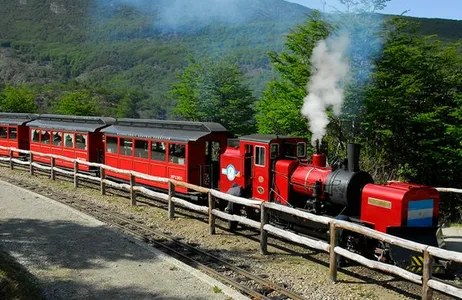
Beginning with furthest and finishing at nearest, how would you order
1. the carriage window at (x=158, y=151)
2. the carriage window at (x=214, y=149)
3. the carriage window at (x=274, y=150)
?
the carriage window at (x=158, y=151) < the carriage window at (x=214, y=149) < the carriage window at (x=274, y=150)

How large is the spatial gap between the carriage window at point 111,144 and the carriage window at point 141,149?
1648 millimetres

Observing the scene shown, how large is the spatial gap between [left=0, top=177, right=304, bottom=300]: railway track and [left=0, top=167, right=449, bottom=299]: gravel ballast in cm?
30

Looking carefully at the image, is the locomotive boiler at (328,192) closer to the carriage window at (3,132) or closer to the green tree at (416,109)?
the green tree at (416,109)

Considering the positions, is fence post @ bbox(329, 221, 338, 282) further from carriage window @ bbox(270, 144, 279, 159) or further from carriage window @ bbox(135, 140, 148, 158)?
carriage window @ bbox(135, 140, 148, 158)

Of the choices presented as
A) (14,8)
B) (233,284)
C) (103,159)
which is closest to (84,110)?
(103,159)

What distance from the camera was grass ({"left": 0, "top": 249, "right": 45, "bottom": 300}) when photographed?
6.36 meters

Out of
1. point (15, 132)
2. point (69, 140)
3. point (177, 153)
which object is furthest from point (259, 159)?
point (15, 132)

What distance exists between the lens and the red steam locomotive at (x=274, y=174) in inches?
347

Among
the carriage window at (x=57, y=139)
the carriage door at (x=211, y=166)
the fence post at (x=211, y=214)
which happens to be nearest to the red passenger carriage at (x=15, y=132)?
the carriage window at (x=57, y=139)

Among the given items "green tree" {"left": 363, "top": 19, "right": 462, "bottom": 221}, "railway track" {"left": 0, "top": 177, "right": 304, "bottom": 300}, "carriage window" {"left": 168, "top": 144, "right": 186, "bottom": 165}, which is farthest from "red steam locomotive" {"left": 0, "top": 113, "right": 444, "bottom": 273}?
"green tree" {"left": 363, "top": 19, "right": 462, "bottom": 221}

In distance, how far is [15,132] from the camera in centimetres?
2456

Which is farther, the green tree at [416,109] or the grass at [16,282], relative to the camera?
the green tree at [416,109]

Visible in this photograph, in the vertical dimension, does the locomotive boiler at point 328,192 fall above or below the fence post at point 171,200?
above

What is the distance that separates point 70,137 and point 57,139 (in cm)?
123
